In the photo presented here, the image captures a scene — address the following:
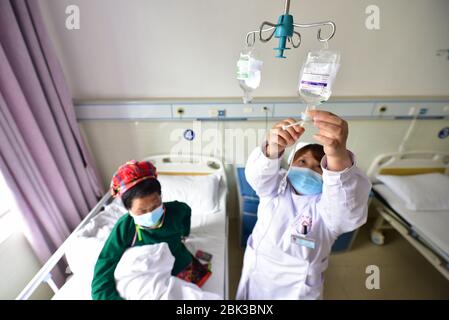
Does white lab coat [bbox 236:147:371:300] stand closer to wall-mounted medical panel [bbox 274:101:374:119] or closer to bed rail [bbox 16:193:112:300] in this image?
wall-mounted medical panel [bbox 274:101:374:119]

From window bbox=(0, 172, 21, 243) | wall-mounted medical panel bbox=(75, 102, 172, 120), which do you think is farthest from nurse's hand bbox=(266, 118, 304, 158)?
window bbox=(0, 172, 21, 243)

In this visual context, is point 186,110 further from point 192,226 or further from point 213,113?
point 192,226

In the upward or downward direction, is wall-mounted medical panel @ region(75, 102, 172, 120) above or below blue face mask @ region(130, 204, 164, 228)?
above

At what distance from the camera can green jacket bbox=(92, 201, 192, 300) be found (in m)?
0.89

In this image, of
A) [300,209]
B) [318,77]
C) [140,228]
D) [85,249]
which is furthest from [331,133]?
[85,249]

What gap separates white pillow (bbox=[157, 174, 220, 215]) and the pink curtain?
0.64m

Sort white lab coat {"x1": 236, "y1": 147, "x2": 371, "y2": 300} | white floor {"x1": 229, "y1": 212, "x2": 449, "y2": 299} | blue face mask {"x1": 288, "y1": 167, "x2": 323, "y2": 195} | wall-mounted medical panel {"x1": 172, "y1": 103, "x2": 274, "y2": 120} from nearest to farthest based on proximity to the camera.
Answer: white lab coat {"x1": 236, "y1": 147, "x2": 371, "y2": 300} < blue face mask {"x1": 288, "y1": 167, "x2": 323, "y2": 195} < white floor {"x1": 229, "y1": 212, "x2": 449, "y2": 299} < wall-mounted medical panel {"x1": 172, "y1": 103, "x2": 274, "y2": 120}

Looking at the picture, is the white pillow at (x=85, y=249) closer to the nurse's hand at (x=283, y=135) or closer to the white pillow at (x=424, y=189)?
the nurse's hand at (x=283, y=135)

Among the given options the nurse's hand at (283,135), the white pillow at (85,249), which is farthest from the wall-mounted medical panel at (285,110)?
the white pillow at (85,249)

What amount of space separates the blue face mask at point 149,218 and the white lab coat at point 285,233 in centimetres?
52

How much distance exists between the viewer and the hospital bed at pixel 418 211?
110cm
